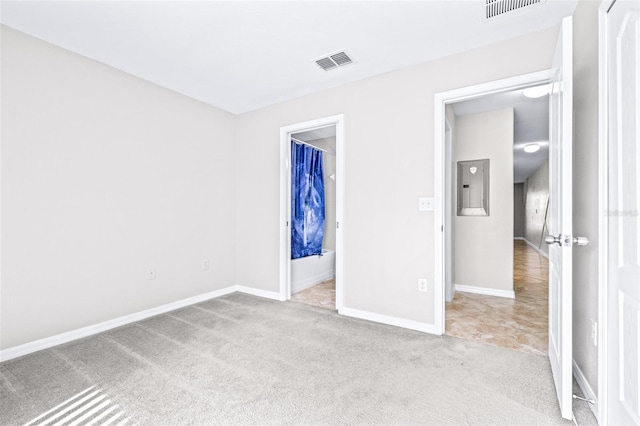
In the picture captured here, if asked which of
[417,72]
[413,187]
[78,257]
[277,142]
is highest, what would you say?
[417,72]

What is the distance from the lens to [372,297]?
9.66 ft

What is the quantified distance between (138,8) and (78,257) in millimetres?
1967

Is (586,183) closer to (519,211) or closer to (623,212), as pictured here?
(623,212)

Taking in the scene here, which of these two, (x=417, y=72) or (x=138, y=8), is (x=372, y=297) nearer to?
(x=417, y=72)

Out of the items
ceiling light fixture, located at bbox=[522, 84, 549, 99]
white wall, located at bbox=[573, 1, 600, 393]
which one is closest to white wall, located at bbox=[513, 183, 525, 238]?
ceiling light fixture, located at bbox=[522, 84, 549, 99]

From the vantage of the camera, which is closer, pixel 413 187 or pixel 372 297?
pixel 413 187

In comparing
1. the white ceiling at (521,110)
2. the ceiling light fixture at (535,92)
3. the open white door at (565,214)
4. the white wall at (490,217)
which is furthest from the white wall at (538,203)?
the open white door at (565,214)

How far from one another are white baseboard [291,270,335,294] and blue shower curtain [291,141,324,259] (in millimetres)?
353

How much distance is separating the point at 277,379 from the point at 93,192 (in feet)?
7.24

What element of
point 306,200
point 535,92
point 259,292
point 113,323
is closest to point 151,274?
point 113,323

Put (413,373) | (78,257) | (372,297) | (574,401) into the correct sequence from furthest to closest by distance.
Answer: (372,297) → (78,257) → (413,373) → (574,401)

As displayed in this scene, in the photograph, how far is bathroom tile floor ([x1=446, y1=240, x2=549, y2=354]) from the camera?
8.08 ft

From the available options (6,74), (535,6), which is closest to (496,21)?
(535,6)

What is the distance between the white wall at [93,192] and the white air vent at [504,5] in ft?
9.72
